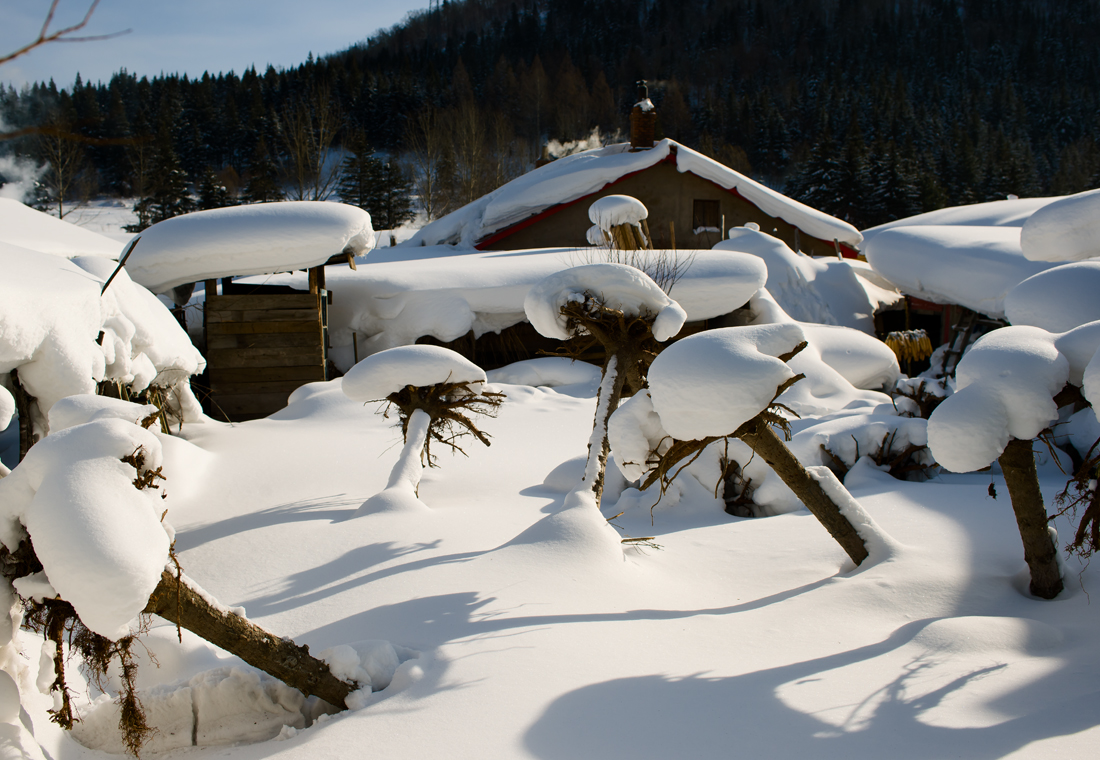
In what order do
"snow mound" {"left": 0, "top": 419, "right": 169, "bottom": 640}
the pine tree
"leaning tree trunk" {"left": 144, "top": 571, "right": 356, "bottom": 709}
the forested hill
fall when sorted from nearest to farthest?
"snow mound" {"left": 0, "top": 419, "right": 169, "bottom": 640} < "leaning tree trunk" {"left": 144, "top": 571, "right": 356, "bottom": 709} < the pine tree < the forested hill

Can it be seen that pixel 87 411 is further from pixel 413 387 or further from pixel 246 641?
pixel 413 387

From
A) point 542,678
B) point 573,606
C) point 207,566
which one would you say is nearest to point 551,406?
point 207,566

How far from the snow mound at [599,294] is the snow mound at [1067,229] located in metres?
2.92

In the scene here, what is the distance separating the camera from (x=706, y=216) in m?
17.4

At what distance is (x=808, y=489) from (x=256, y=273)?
28.4 ft

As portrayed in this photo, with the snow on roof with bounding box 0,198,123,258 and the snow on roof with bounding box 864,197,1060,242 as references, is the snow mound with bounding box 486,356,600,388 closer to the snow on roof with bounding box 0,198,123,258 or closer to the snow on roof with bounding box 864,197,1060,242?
the snow on roof with bounding box 0,198,123,258

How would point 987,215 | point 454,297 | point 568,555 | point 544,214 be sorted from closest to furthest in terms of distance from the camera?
point 568,555 < point 454,297 < point 987,215 < point 544,214

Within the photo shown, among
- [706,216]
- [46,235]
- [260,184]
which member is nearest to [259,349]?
[46,235]

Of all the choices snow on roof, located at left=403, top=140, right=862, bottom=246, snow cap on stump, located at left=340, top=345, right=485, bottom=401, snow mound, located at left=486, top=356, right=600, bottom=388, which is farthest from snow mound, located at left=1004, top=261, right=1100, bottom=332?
snow on roof, located at left=403, top=140, right=862, bottom=246

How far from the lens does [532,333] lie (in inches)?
499

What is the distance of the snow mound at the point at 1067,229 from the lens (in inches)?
207

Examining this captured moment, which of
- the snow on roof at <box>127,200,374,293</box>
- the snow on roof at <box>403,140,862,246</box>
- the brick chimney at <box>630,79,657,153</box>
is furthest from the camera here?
the brick chimney at <box>630,79,657,153</box>

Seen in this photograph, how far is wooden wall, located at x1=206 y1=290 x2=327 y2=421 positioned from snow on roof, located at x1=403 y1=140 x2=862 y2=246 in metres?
6.95

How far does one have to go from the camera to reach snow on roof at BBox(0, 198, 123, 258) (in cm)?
843
